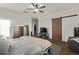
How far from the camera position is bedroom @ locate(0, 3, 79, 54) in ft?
5.87

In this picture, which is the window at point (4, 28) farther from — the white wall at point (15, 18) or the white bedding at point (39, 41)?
the white bedding at point (39, 41)

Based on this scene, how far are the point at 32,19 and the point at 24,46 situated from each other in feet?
1.48

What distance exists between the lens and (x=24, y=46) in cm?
180

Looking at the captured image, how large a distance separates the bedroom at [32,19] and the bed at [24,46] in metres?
0.02

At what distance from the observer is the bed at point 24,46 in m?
1.79

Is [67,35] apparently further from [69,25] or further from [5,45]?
[5,45]

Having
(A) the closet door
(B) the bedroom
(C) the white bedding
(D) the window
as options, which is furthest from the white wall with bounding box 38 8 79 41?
(D) the window

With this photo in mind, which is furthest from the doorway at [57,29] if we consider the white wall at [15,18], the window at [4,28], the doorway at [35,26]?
the window at [4,28]

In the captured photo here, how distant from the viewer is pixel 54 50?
1791 mm

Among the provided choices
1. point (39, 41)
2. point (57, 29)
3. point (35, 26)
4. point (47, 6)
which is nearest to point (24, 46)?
point (39, 41)

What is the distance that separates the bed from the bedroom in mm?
23

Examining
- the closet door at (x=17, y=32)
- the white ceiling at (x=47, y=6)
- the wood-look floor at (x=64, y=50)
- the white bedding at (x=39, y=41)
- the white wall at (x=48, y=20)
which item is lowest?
the wood-look floor at (x=64, y=50)

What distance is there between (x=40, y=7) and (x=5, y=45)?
2.63 ft

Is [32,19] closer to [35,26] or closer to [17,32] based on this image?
[35,26]
